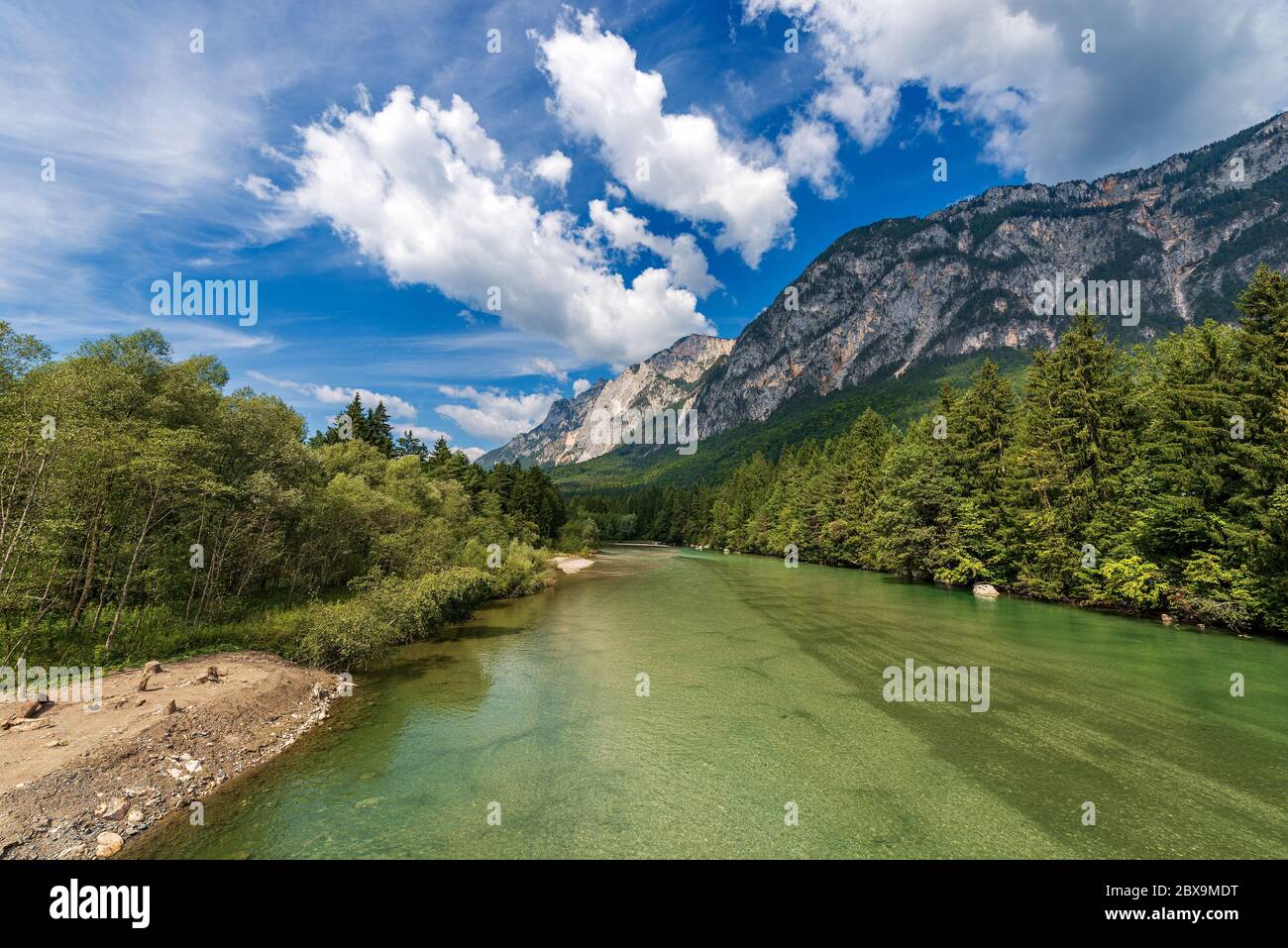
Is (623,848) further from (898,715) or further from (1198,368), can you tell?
(1198,368)

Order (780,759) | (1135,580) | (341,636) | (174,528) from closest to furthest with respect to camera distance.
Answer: (780,759), (174,528), (341,636), (1135,580)

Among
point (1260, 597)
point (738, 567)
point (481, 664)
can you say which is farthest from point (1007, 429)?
point (481, 664)

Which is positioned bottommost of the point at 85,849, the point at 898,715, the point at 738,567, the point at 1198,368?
the point at 738,567

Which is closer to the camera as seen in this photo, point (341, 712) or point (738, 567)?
point (341, 712)

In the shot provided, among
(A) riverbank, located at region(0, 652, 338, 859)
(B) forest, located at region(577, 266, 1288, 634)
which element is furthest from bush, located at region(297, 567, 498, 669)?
(B) forest, located at region(577, 266, 1288, 634)

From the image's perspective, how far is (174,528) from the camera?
63.9 ft

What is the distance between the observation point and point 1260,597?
23.4 meters

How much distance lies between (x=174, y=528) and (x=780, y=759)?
23569 millimetres

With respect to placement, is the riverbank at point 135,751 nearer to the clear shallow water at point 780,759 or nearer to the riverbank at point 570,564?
the clear shallow water at point 780,759

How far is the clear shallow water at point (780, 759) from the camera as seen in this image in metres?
9.16

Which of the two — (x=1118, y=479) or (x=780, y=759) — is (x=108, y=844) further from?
(x=1118, y=479)

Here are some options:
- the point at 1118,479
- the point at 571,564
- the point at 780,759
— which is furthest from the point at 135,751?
the point at 571,564

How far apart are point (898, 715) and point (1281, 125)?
33649 centimetres
